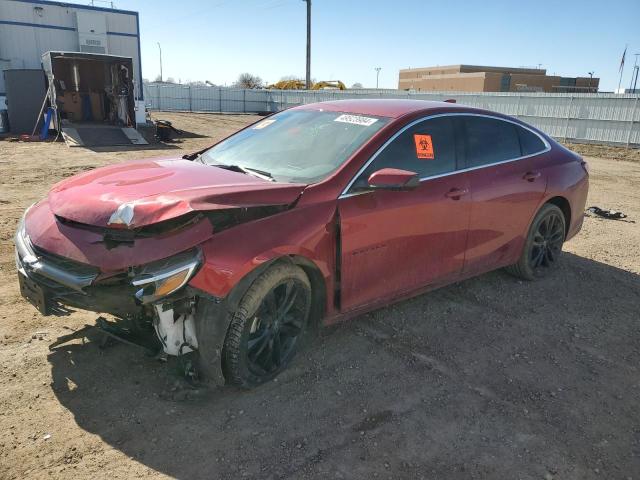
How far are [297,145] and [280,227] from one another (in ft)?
3.39

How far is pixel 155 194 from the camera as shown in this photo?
288cm

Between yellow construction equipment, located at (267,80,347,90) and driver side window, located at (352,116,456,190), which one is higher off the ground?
yellow construction equipment, located at (267,80,347,90)

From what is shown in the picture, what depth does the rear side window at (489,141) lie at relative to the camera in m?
4.18

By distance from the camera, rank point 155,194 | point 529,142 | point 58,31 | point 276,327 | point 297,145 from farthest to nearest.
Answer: point 58,31
point 529,142
point 297,145
point 276,327
point 155,194

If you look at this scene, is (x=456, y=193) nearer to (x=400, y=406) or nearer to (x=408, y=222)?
(x=408, y=222)

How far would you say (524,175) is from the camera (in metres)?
4.60

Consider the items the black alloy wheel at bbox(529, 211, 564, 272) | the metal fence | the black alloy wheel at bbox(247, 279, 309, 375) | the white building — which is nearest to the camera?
the black alloy wheel at bbox(247, 279, 309, 375)

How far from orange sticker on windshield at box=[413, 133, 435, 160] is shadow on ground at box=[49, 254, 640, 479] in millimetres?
1336

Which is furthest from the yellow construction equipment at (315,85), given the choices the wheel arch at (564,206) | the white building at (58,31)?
the wheel arch at (564,206)

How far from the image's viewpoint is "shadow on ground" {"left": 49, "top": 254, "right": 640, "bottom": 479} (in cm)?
258

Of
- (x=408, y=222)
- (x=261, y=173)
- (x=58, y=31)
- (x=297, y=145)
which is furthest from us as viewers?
(x=58, y=31)

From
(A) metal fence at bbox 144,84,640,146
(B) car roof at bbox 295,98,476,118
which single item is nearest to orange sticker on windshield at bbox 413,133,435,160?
(B) car roof at bbox 295,98,476,118

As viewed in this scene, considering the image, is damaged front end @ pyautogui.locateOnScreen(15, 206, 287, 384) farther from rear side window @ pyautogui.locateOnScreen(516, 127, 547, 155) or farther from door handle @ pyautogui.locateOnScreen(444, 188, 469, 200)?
rear side window @ pyautogui.locateOnScreen(516, 127, 547, 155)

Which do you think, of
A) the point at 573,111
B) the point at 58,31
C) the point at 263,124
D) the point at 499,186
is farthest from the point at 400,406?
the point at 58,31
